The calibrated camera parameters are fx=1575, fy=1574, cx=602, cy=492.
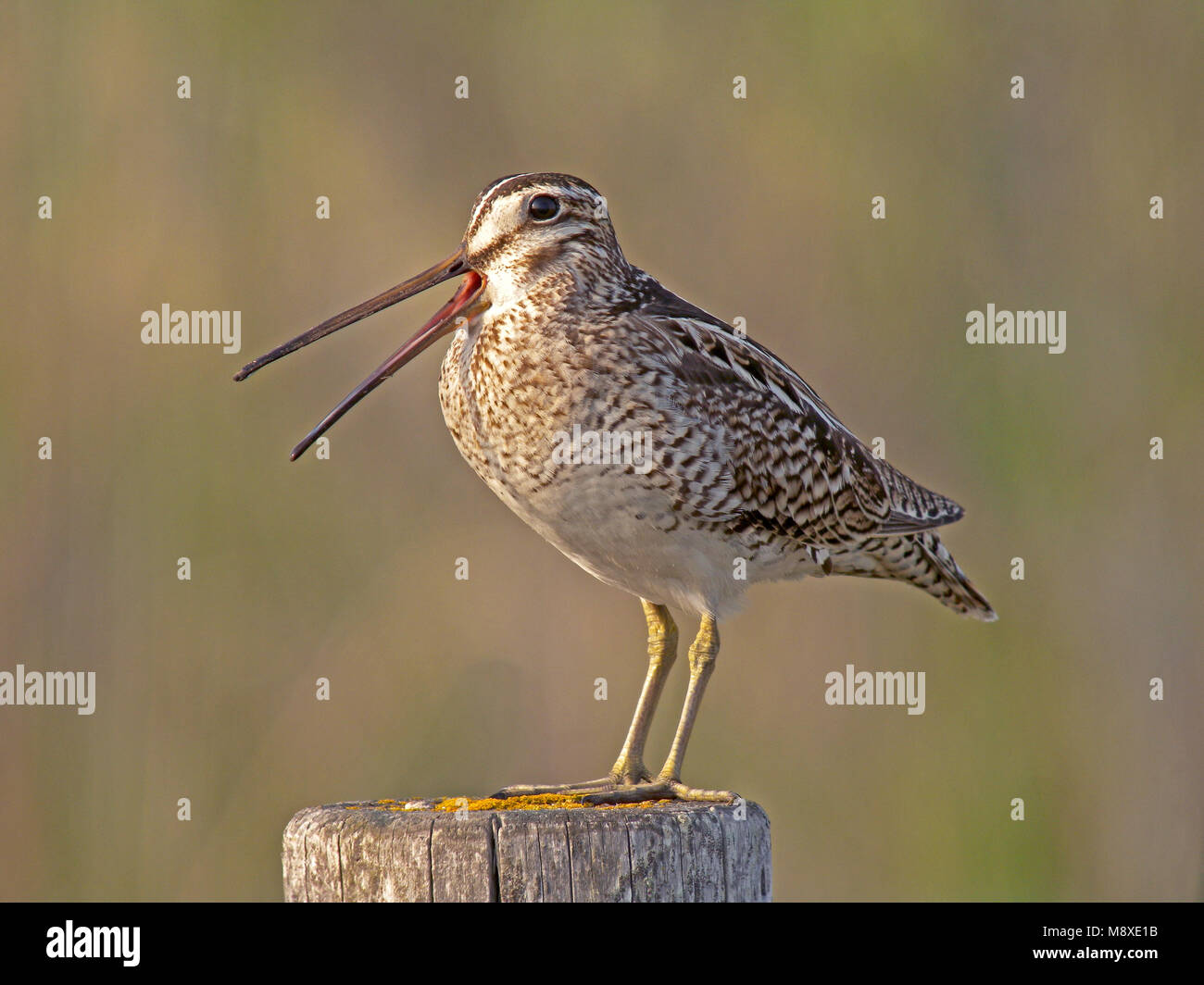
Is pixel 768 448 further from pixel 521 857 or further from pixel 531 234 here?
pixel 521 857

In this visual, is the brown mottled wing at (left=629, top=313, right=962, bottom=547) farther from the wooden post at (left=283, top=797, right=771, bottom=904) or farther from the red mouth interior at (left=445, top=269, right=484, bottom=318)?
the wooden post at (left=283, top=797, right=771, bottom=904)

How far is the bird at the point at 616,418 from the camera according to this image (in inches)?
175

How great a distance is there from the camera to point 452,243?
6.86 m

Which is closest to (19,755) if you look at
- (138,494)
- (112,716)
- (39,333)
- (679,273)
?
(112,716)

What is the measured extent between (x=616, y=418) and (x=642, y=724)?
103cm

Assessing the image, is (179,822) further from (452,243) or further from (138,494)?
(452,243)

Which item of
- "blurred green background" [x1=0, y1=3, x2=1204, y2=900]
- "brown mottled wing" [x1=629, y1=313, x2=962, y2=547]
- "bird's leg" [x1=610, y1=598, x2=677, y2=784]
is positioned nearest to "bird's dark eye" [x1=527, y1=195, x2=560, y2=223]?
"brown mottled wing" [x1=629, y1=313, x2=962, y2=547]

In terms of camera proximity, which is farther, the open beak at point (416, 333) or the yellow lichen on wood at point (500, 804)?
the open beak at point (416, 333)

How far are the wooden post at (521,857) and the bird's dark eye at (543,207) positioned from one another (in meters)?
1.81

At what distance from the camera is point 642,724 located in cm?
490
